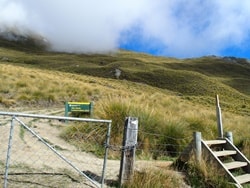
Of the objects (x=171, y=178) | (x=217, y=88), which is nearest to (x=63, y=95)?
(x=171, y=178)

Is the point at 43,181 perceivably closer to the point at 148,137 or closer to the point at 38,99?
the point at 148,137

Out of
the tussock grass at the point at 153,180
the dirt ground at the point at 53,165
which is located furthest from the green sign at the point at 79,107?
the tussock grass at the point at 153,180

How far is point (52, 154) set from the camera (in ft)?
31.4

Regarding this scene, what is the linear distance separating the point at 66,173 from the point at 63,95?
18032 mm

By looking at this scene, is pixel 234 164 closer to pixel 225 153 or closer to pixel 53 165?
pixel 225 153

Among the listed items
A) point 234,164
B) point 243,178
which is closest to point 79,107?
point 234,164

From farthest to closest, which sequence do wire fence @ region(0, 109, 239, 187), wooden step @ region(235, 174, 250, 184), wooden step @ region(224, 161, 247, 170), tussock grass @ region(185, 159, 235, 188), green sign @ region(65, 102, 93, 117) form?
green sign @ region(65, 102, 93, 117) → wooden step @ region(224, 161, 247, 170) → wooden step @ region(235, 174, 250, 184) → tussock grass @ region(185, 159, 235, 188) → wire fence @ region(0, 109, 239, 187)

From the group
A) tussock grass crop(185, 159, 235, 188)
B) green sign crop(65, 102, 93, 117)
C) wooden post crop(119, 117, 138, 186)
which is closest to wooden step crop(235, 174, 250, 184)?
tussock grass crop(185, 159, 235, 188)

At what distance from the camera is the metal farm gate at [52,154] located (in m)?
6.77

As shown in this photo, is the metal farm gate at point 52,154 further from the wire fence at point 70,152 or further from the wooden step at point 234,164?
the wooden step at point 234,164

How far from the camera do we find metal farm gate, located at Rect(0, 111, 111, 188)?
22.2 ft

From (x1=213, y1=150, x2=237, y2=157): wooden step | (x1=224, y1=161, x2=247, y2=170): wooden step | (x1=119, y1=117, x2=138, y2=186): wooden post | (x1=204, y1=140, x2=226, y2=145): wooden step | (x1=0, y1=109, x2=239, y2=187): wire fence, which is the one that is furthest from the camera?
(x1=204, y1=140, x2=226, y2=145): wooden step

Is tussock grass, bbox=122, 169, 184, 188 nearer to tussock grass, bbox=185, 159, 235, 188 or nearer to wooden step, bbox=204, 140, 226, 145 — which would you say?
tussock grass, bbox=185, 159, 235, 188

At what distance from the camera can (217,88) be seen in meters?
94.3
